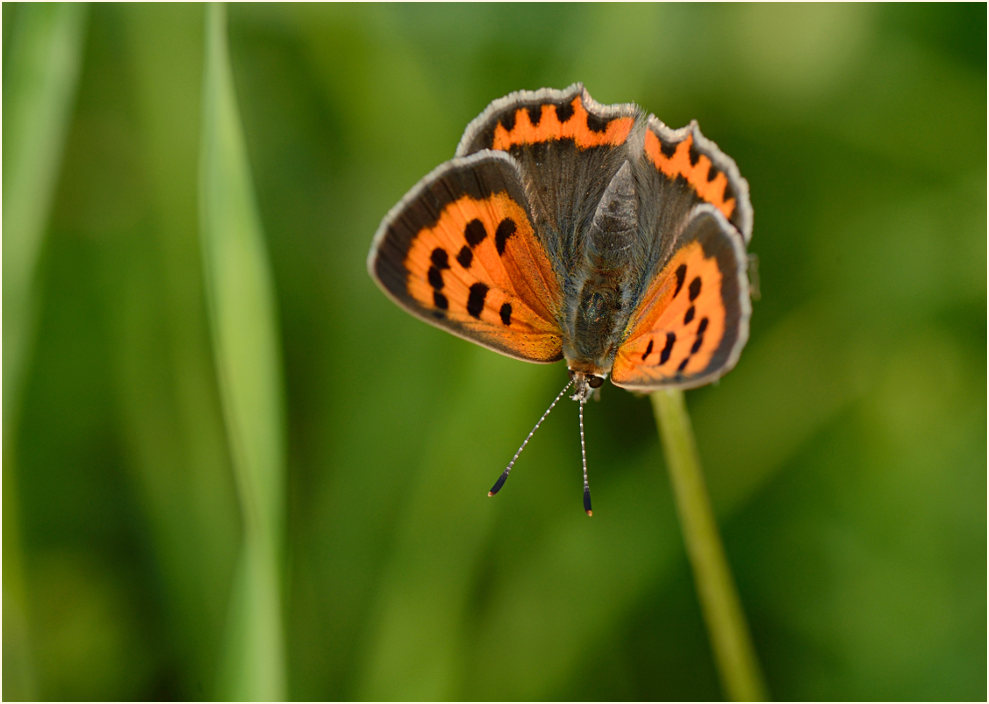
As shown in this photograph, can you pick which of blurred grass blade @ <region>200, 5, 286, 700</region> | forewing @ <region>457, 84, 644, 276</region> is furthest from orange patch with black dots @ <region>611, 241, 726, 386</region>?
blurred grass blade @ <region>200, 5, 286, 700</region>

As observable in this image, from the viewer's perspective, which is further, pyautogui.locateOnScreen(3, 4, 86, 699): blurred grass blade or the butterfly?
pyautogui.locateOnScreen(3, 4, 86, 699): blurred grass blade

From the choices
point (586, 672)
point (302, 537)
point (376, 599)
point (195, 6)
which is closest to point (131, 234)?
point (195, 6)

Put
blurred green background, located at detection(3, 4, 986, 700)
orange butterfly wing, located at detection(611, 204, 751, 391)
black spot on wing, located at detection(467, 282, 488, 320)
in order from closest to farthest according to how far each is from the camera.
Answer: orange butterfly wing, located at detection(611, 204, 751, 391) → black spot on wing, located at detection(467, 282, 488, 320) → blurred green background, located at detection(3, 4, 986, 700)

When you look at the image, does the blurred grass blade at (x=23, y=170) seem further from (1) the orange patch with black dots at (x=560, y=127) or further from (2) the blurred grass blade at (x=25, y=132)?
(1) the orange patch with black dots at (x=560, y=127)

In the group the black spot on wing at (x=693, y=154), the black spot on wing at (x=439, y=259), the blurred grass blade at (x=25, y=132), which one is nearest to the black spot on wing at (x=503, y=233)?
the black spot on wing at (x=439, y=259)

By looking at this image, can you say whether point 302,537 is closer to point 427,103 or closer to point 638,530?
point 638,530

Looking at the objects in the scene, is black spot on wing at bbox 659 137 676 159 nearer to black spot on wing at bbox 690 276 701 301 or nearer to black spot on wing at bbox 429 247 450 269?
black spot on wing at bbox 690 276 701 301

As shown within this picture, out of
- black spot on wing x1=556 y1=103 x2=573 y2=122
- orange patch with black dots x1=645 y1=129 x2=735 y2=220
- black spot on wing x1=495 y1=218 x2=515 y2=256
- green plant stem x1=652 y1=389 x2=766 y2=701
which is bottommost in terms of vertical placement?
green plant stem x1=652 y1=389 x2=766 y2=701
